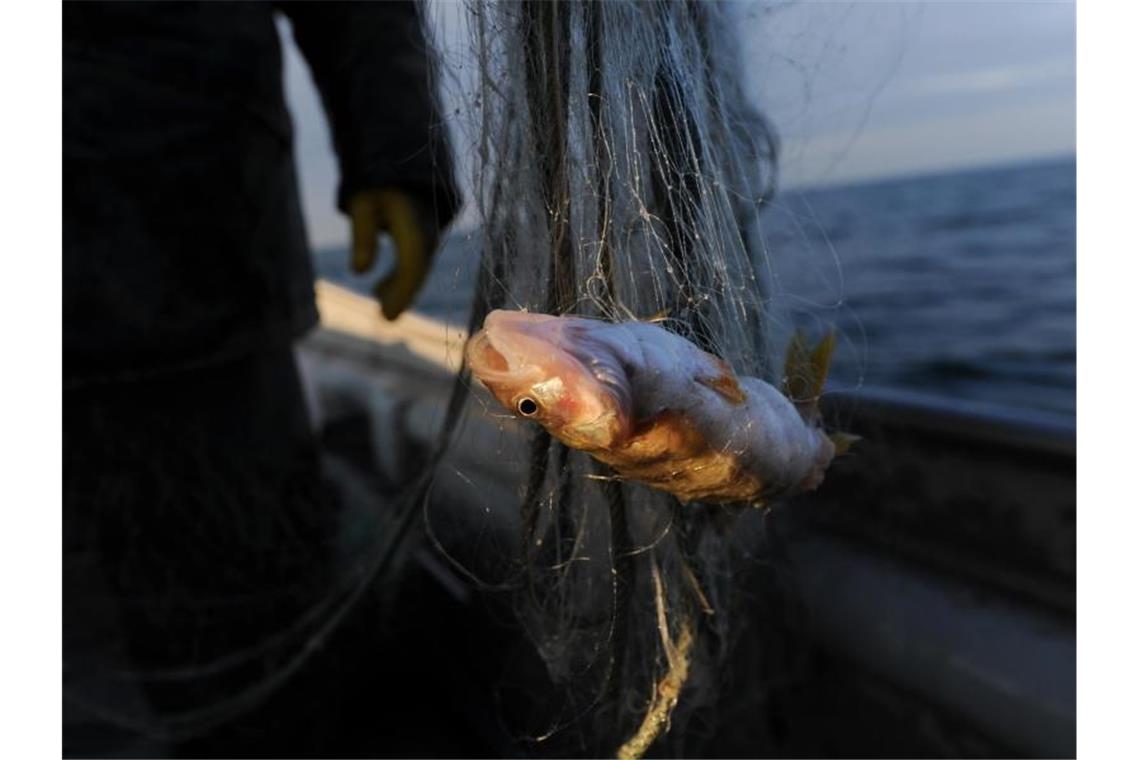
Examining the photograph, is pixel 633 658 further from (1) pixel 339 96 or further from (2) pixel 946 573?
(1) pixel 339 96

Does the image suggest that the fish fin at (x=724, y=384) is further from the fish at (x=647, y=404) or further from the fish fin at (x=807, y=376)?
the fish fin at (x=807, y=376)

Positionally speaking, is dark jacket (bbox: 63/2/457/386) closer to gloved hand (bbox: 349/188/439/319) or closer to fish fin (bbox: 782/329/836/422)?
gloved hand (bbox: 349/188/439/319)

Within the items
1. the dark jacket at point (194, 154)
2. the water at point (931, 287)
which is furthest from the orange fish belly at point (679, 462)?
the dark jacket at point (194, 154)

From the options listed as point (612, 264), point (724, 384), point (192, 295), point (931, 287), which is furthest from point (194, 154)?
point (931, 287)

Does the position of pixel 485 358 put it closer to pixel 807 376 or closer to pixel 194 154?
pixel 807 376

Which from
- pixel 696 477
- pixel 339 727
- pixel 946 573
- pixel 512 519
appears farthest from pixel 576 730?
pixel 339 727

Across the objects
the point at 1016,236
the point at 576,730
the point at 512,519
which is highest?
the point at 1016,236

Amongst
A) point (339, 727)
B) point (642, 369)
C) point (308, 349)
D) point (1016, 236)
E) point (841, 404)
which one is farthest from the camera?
point (1016, 236)
